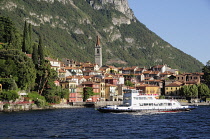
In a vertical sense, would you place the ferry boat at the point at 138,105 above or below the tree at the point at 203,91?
below

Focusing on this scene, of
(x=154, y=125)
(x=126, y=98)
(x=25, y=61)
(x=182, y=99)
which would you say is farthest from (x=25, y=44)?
(x=154, y=125)

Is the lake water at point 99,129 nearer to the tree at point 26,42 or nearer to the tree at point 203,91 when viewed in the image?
the tree at point 26,42

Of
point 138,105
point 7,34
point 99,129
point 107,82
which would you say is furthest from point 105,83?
point 99,129

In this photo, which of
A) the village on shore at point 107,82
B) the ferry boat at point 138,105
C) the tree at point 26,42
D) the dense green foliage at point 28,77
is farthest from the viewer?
the village on shore at point 107,82

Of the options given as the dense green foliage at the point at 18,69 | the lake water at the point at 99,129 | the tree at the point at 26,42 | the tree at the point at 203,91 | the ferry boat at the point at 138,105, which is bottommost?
the lake water at the point at 99,129

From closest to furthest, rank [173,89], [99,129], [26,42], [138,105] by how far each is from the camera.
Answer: [99,129], [138,105], [26,42], [173,89]

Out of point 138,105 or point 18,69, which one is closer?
point 138,105

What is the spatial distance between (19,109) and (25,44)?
36.2 meters

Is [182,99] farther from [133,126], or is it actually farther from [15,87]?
[133,126]

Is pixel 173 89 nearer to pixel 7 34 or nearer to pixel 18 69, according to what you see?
pixel 7 34

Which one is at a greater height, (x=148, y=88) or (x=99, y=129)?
(x=148, y=88)

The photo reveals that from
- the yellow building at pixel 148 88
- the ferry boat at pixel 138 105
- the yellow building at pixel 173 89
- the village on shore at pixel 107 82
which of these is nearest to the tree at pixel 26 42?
the village on shore at pixel 107 82

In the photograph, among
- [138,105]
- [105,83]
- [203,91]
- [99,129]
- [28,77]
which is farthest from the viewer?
[203,91]

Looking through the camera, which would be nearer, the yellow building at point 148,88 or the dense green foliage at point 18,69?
the dense green foliage at point 18,69
